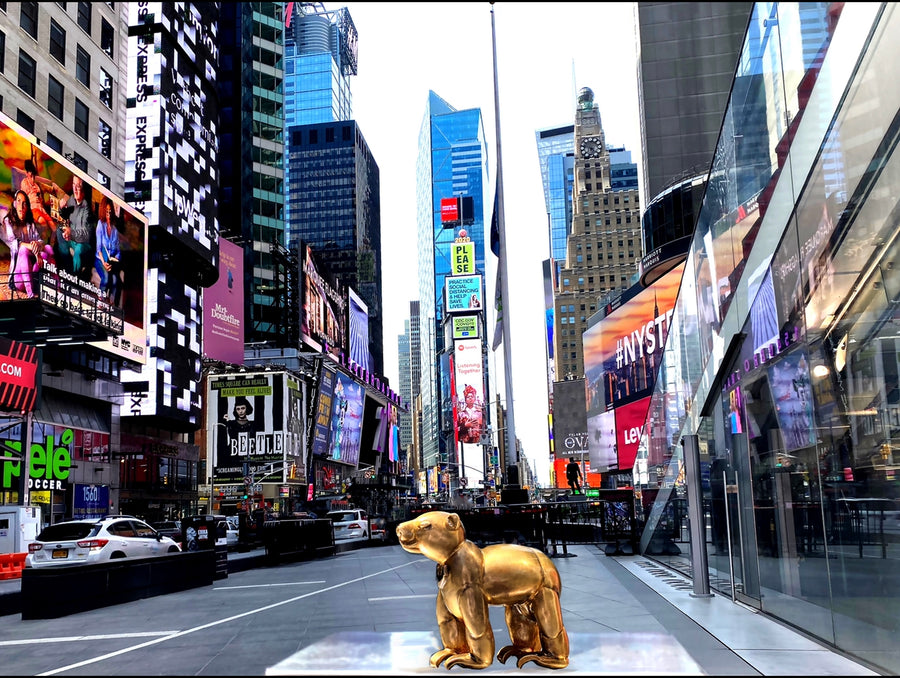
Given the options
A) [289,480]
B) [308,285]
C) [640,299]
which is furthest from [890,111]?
[308,285]

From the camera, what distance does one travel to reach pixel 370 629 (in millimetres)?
7637

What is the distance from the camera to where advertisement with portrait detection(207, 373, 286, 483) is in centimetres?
6581

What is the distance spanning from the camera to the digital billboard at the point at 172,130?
49500mm

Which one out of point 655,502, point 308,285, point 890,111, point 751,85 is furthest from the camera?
point 308,285

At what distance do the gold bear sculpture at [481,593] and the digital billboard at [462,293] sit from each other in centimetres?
12918

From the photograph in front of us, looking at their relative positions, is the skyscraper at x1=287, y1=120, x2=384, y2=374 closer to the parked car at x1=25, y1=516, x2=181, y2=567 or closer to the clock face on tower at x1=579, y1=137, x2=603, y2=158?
the clock face on tower at x1=579, y1=137, x2=603, y2=158

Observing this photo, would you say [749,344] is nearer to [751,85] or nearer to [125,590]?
[751,85]

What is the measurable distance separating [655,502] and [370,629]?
899 cm

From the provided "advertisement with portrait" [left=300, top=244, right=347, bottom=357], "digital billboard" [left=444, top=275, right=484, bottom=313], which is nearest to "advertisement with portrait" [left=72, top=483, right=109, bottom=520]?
"advertisement with portrait" [left=300, top=244, right=347, bottom=357]

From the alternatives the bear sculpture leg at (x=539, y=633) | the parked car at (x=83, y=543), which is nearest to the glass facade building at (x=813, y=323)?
the bear sculpture leg at (x=539, y=633)

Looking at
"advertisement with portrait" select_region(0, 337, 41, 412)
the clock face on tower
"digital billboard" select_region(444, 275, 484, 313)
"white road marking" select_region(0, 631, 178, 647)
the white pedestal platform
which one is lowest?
"white road marking" select_region(0, 631, 178, 647)

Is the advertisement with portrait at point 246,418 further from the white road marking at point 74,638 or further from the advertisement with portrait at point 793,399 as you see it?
the advertisement with portrait at point 793,399

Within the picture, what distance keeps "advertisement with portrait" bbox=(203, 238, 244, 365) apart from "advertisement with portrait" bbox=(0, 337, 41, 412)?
3639cm

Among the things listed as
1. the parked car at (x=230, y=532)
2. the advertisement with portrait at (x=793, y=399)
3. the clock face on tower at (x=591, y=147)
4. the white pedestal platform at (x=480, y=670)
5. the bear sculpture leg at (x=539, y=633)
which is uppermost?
the clock face on tower at (x=591, y=147)
